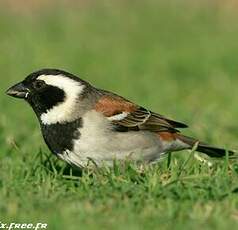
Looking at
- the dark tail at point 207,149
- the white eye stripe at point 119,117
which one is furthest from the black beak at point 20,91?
the dark tail at point 207,149

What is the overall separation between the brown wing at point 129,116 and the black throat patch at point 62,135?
295mm

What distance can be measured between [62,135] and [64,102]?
0.41 metres

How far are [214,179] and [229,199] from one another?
1.29 feet

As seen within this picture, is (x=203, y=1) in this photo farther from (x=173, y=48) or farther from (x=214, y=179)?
(x=214, y=179)

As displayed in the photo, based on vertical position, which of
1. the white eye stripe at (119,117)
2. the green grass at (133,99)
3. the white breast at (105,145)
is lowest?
the green grass at (133,99)

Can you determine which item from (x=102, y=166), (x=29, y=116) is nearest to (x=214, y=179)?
(x=102, y=166)

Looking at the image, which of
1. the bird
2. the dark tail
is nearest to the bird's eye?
the bird

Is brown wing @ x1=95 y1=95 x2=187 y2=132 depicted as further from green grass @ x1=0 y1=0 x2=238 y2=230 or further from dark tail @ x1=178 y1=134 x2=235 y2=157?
green grass @ x1=0 y1=0 x2=238 y2=230

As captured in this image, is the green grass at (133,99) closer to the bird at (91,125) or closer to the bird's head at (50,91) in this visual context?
the bird at (91,125)

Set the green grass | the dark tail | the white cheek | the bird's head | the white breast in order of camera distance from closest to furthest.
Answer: the green grass < the white breast < the white cheek < the bird's head < the dark tail

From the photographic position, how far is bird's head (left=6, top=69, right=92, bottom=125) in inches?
298

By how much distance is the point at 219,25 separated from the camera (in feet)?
56.7

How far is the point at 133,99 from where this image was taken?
481 inches

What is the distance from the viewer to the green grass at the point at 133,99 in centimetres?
604
